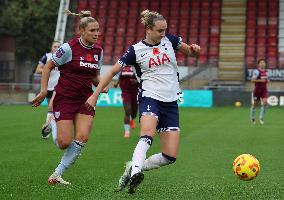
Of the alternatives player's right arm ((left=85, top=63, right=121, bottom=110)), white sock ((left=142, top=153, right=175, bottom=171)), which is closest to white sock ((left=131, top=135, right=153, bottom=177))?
white sock ((left=142, top=153, right=175, bottom=171))

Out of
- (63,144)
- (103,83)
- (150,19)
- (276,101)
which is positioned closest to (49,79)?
(63,144)

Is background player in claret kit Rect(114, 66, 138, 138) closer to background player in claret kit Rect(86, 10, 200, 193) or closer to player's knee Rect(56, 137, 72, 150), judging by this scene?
Result: player's knee Rect(56, 137, 72, 150)

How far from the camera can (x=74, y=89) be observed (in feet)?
33.2

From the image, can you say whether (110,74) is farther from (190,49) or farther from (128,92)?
(128,92)

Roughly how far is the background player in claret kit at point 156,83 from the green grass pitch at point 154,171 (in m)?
0.59

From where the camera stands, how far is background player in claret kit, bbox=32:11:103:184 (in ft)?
32.5

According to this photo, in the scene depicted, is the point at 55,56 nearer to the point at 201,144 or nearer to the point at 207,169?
the point at 207,169

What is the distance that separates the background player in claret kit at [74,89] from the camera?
390 inches

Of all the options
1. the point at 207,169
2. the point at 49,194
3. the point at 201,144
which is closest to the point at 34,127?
the point at 201,144

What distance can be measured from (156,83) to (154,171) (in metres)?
2.75

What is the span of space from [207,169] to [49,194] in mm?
3511

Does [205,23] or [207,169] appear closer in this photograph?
[207,169]

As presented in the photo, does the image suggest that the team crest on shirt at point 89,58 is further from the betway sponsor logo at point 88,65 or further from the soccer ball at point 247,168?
the soccer ball at point 247,168

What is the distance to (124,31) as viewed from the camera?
154 feet
